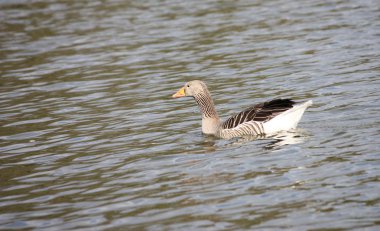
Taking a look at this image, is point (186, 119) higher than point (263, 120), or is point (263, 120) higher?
point (263, 120)

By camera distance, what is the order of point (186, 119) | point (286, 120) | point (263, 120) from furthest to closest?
point (186, 119), point (263, 120), point (286, 120)

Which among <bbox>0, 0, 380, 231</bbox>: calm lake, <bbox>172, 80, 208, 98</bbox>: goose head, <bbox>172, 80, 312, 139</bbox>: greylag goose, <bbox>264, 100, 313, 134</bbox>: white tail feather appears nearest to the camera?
<bbox>0, 0, 380, 231</bbox>: calm lake

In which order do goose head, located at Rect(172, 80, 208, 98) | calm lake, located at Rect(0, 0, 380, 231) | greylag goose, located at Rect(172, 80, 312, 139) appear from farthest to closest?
goose head, located at Rect(172, 80, 208, 98) < greylag goose, located at Rect(172, 80, 312, 139) < calm lake, located at Rect(0, 0, 380, 231)

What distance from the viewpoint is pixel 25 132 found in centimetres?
1509

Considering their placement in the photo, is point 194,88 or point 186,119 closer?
point 194,88

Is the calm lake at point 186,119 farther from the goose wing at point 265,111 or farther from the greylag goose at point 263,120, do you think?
the goose wing at point 265,111

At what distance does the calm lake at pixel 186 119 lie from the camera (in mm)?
9453

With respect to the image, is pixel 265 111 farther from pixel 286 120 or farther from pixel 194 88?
pixel 194 88

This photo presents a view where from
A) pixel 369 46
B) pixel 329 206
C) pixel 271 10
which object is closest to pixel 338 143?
pixel 329 206

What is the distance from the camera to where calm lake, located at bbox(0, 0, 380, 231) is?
372 inches

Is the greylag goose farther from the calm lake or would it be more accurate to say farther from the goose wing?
the calm lake

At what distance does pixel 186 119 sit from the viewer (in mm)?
15250

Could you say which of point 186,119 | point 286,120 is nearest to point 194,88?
point 186,119

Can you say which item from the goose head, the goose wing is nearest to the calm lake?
the goose wing
